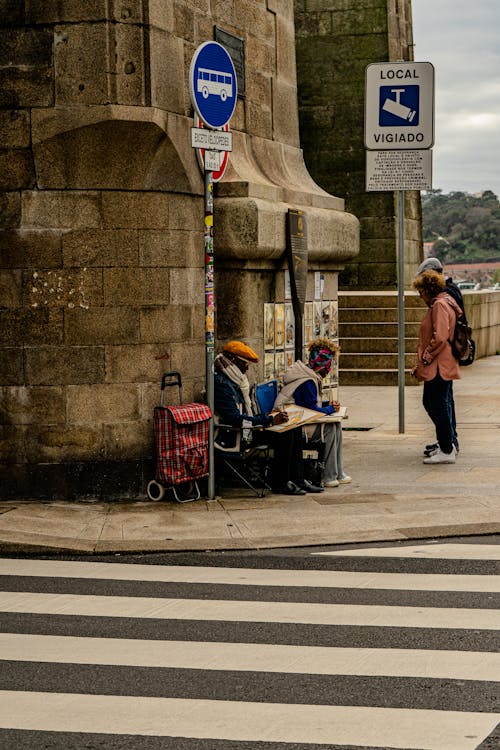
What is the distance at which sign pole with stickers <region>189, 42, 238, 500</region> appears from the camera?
1056 cm

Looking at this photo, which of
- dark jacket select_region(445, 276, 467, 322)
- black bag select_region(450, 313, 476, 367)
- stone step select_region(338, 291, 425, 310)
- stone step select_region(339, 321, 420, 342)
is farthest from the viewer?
stone step select_region(338, 291, 425, 310)

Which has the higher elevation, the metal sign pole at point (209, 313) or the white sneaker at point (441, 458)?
the metal sign pole at point (209, 313)

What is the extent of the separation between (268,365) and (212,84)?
282cm

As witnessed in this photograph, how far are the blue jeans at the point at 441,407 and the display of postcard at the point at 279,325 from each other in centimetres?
142

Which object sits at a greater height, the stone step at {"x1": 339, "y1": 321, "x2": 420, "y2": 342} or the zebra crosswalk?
the stone step at {"x1": 339, "y1": 321, "x2": 420, "y2": 342}

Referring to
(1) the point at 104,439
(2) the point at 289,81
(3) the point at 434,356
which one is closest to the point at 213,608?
(1) the point at 104,439

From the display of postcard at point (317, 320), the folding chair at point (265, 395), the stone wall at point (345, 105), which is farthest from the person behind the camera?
the stone wall at point (345, 105)

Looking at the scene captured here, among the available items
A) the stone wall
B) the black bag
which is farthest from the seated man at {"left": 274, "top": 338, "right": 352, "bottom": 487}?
the stone wall

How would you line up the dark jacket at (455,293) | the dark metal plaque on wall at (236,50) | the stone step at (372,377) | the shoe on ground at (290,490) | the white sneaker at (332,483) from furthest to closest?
1. the stone step at (372,377)
2. the dark jacket at (455,293)
3. the dark metal plaque on wall at (236,50)
4. the white sneaker at (332,483)
5. the shoe on ground at (290,490)

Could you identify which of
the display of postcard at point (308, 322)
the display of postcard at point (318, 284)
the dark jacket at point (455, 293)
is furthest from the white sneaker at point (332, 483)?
the display of postcard at point (318, 284)

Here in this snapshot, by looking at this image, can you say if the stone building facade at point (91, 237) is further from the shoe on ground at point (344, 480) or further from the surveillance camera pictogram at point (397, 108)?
the surveillance camera pictogram at point (397, 108)

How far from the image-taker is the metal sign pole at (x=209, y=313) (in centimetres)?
1072

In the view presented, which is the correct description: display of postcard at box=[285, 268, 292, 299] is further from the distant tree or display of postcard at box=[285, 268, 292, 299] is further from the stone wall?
the distant tree

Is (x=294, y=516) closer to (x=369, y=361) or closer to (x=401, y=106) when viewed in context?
(x=401, y=106)
